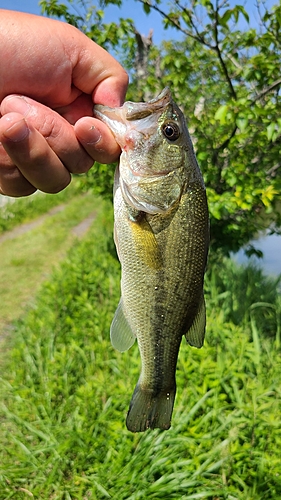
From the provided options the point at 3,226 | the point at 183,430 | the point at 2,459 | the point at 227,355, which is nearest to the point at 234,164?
the point at 227,355

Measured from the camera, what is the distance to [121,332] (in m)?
1.99

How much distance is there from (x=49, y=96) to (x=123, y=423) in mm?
2467

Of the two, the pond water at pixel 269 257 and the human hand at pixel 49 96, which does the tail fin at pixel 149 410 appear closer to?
the human hand at pixel 49 96

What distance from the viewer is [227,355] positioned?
12.5ft

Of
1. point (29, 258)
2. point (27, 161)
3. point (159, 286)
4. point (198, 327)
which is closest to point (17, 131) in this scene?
point (27, 161)

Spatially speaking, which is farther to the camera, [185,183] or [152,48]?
[152,48]

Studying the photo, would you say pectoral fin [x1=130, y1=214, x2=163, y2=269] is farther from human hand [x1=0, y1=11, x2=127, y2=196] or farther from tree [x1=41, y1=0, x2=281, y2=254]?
tree [x1=41, y1=0, x2=281, y2=254]

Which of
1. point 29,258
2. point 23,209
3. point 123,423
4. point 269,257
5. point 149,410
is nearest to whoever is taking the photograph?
point 149,410

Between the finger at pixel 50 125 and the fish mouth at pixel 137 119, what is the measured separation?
8.1 inches

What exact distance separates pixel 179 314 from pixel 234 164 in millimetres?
2905

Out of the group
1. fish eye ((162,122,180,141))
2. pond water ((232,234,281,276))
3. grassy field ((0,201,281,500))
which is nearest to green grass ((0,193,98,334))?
grassy field ((0,201,281,500))

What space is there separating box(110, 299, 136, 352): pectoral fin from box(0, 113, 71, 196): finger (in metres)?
0.68

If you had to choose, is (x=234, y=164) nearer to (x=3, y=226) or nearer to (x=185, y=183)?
(x=185, y=183)

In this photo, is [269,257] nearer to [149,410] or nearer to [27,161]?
[149,410]
